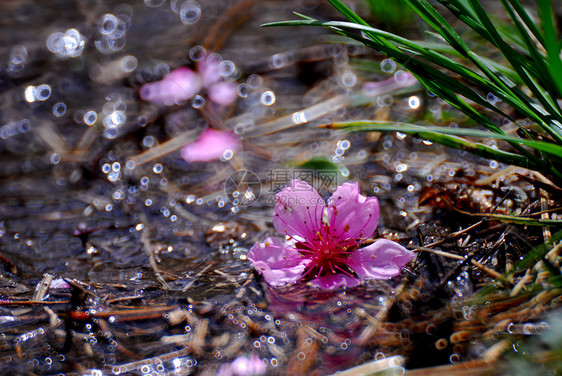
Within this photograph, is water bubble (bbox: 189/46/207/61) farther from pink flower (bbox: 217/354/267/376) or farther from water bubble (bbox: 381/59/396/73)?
pink flower (bbox: 217/354/267/376)

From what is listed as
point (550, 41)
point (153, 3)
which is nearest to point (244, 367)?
point (550, 41)

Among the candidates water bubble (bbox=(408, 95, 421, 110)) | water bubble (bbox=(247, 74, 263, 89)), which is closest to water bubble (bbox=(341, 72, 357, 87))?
water bubble (bbox=(408, 95, 421, 110))

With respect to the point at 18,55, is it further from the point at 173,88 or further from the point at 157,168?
the point at 157,168

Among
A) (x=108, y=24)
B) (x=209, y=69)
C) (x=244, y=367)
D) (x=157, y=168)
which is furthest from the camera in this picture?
(x=108, y=24)

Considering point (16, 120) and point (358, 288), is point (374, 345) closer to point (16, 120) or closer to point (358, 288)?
point (358, 288)


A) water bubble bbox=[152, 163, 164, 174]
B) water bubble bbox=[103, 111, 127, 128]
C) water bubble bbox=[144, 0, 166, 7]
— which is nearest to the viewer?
water bubble bbox=[152, 163, 164, 174]
